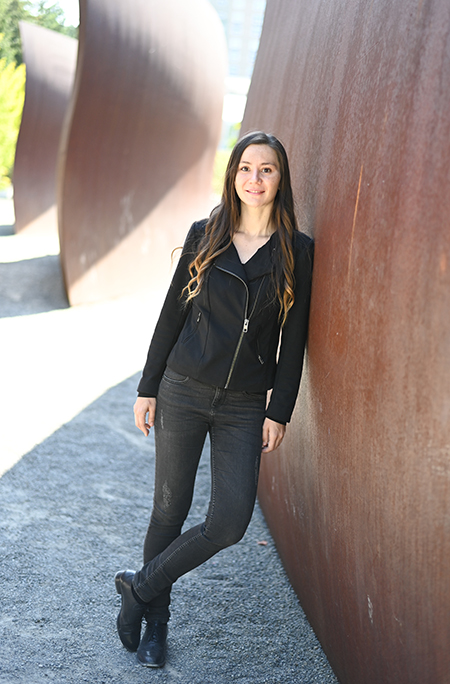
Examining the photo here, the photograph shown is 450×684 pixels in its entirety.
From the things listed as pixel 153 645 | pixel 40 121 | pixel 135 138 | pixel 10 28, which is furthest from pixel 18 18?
pixel 153 645

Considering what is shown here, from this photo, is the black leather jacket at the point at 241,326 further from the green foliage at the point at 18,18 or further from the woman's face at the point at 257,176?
the green foliage at the point at 18,18

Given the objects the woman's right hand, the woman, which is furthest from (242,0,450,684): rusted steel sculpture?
the woman's right hand

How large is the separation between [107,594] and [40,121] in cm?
1571

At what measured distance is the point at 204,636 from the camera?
300 centimetres

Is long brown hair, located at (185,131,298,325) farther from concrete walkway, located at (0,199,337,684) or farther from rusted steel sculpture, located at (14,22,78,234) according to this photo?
rusted steel sculpture, located at (14,22,78,234)

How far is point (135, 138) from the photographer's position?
1024cm

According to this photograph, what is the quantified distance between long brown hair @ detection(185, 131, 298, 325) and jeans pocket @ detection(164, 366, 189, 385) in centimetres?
32

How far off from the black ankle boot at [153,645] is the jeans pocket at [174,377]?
1.05 metres

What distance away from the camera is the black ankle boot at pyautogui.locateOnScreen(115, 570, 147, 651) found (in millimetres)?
2803

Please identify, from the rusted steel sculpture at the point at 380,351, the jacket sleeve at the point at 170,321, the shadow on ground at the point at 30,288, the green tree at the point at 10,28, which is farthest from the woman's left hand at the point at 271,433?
the green tree at the point at 10,28

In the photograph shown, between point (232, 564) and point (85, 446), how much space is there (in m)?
1.87

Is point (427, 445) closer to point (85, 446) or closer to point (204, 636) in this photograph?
point (204, 636)

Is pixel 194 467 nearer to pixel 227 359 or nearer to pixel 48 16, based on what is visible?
pixel 227 359

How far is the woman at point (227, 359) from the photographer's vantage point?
8.49 ft
